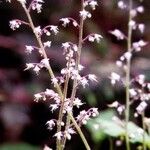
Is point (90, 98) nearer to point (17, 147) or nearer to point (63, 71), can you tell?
point (17, 147)

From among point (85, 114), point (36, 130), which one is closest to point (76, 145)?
point (36, 130)

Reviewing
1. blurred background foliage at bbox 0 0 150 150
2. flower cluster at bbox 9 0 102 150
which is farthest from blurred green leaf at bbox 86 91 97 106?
flower cluster at bbox 9 0 102 150

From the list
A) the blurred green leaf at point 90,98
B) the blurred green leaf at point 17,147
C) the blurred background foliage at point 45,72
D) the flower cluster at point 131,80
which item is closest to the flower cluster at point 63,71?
the flower cluster at point 131,80

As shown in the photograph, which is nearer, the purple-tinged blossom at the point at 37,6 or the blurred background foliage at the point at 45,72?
the purple-tinged blossom at the point at 37,6

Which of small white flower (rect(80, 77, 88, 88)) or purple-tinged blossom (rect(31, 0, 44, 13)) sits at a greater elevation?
purple-tinged blossom (rect(31, 0, 44, 13))

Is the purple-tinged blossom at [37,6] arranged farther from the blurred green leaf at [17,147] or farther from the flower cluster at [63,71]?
the blurred green leaf at [17,147]

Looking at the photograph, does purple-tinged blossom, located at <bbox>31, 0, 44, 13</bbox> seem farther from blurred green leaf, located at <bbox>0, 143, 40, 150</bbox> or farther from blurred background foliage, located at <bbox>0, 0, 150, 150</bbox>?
blurred green leaf, located at <bbox>0, 143, 40, 150</bbox>

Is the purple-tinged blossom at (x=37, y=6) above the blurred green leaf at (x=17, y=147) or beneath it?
beneath

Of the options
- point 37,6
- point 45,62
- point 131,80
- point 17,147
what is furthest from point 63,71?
point 17,147

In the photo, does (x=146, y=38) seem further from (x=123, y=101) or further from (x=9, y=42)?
(x=9, y=42)
